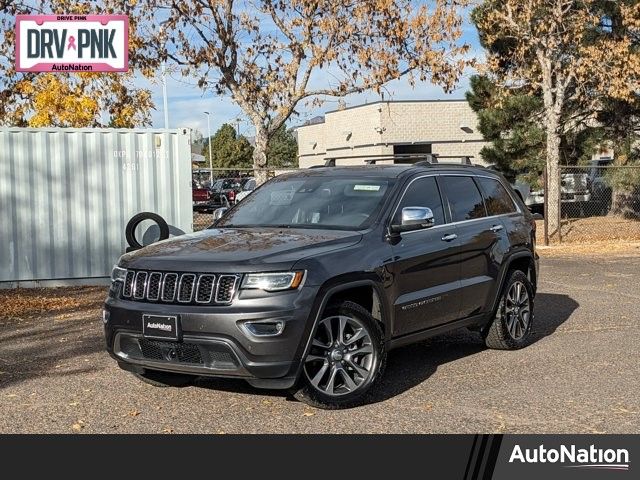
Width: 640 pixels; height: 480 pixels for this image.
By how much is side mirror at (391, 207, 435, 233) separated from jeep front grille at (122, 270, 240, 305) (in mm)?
1494

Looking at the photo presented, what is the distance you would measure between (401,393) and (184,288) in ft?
6.35

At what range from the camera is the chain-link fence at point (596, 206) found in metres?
21.4

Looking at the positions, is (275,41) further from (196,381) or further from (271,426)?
(271,426)

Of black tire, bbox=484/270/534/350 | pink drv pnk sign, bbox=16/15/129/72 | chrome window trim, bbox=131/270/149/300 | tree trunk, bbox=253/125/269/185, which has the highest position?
pink drv pnk sign, bbox=16/15/129/72

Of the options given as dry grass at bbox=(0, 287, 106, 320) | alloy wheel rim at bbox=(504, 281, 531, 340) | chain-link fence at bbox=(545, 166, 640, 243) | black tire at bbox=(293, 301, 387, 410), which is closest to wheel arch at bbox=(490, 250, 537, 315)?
alloy wheel rim at bbox=(504, 281, 531, 340)

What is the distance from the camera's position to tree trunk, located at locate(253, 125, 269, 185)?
59.0 ft

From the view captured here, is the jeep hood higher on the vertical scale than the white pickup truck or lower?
lower

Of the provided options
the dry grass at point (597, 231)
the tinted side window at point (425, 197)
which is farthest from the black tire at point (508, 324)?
the dry grass at point (597, 231)

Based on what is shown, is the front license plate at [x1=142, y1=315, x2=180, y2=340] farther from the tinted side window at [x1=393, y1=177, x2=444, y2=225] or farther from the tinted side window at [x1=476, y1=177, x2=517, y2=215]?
the tinted side window at [x1=476, y1=177, x2=517, y2=215]

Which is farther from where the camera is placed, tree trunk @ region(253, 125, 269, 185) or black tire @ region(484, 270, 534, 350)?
tree trunk @ region(253, 125, 269, 185)

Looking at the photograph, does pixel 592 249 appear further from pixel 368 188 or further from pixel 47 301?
pixel 368 188

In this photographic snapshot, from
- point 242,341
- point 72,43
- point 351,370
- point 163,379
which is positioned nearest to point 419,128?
point 72,43

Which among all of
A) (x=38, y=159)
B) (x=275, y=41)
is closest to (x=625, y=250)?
(x=275, y=41)

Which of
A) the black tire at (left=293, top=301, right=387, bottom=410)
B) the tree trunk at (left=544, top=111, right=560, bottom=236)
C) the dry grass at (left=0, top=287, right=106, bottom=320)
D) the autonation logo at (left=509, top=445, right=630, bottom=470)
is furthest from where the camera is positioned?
the tree trunk at (left=544, top=111, right=560, bottom=236)
